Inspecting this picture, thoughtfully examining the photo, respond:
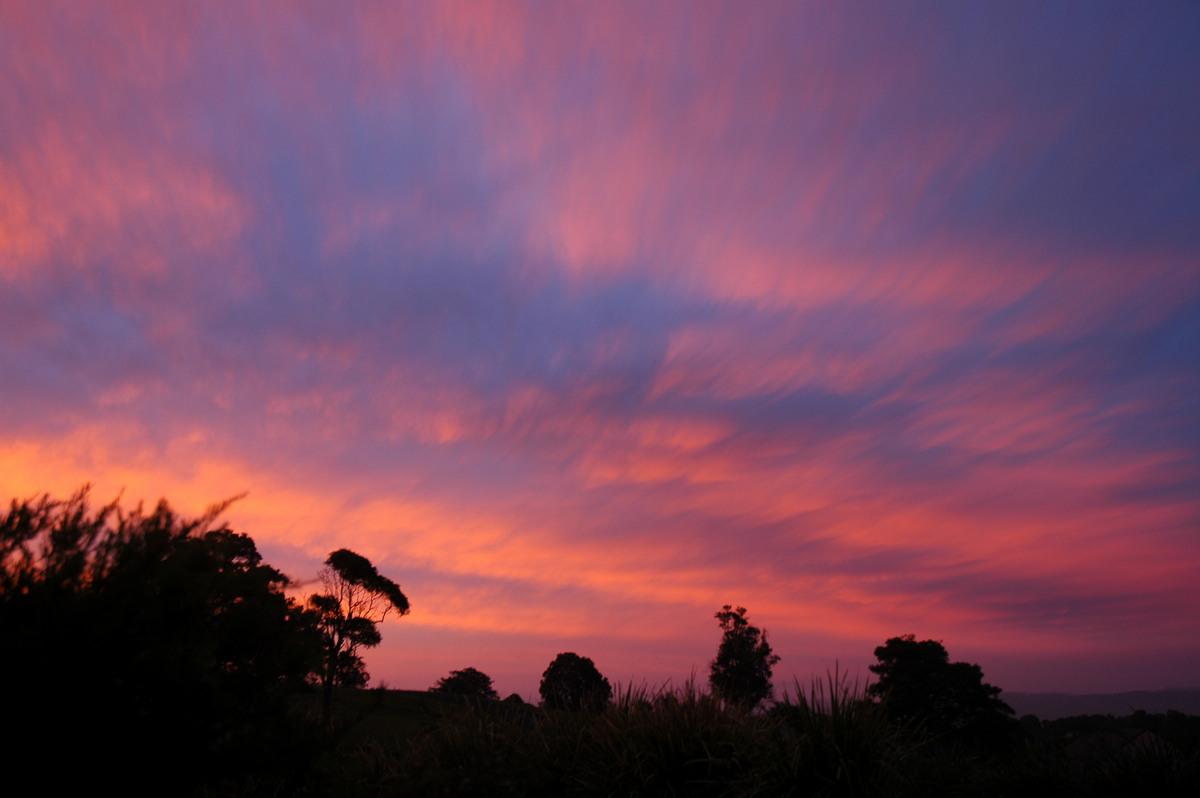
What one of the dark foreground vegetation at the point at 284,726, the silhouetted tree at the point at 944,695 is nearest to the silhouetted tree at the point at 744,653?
the silhouetted tree at the point at 944,695

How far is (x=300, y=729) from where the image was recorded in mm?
9055

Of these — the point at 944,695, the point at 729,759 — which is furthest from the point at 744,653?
the point at 729,759

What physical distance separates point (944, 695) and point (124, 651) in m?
46.7

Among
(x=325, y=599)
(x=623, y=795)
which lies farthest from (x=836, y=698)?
(x=325, y=599)

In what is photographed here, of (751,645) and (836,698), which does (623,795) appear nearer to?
(836,698)

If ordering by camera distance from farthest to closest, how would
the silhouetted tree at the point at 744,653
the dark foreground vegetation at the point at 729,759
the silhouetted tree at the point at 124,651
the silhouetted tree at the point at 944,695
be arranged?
the silhouetted tree at the point at 744,653
the silhouetted tree at the point at 944,695
the dark foreground vegetation at the point at 729,759
the silhouetted tree at the point at 124,651

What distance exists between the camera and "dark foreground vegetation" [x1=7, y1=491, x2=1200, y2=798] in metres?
7.20

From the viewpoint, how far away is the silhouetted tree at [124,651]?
7.02 m

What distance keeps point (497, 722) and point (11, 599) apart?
803 cm

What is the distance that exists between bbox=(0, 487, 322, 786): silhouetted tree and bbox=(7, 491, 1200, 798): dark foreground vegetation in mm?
17

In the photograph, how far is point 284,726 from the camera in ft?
28.9

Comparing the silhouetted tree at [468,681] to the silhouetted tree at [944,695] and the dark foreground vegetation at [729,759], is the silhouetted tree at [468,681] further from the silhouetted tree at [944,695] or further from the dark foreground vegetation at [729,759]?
the dark foreground vegetation at [729,759]

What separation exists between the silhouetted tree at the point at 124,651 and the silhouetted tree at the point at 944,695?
137 ft

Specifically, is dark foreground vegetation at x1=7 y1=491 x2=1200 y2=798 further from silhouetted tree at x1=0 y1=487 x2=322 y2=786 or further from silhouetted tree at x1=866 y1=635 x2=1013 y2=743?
silhouetted tree at x1=866 y1=635 x2=1013 y2=743
